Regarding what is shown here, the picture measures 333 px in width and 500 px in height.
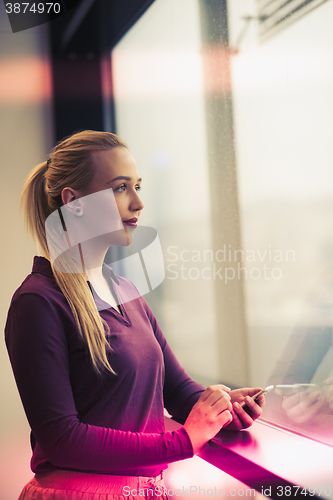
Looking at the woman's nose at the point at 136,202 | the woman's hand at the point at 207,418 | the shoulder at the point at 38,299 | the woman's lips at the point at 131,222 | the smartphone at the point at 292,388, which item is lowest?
the smartphone at the point at 292,388

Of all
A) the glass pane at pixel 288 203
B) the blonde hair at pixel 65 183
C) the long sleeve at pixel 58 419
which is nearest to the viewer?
→ the long sleeve at pixel 58 419

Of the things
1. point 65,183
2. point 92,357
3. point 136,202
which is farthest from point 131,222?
point 92,357

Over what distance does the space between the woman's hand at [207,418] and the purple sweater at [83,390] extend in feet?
0.05

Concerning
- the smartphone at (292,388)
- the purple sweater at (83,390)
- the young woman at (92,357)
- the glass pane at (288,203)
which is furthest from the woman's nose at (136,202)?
the smartphone at (292,388)

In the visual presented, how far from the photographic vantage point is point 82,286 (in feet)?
2.43

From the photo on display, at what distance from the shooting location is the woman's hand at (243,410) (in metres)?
0.75

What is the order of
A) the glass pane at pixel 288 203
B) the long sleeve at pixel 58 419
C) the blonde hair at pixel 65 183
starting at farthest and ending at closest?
the glass pane at pixel 288 203 → the blonde hair at pixel 65 183 → the long sleeve at pixel 58 419

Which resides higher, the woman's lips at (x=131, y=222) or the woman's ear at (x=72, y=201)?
the woman's ear at (x=72, y=201)

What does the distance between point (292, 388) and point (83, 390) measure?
475 millimetres

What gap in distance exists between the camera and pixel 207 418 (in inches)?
25.7

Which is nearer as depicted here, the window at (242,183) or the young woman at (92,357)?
the young woman at (92,357)

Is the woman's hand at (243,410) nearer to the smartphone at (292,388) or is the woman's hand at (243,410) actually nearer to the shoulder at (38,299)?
the smartphone at (292,388)

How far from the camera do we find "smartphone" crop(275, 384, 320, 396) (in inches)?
33.3

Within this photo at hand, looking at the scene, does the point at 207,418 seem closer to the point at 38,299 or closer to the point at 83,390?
the point at 83,390
